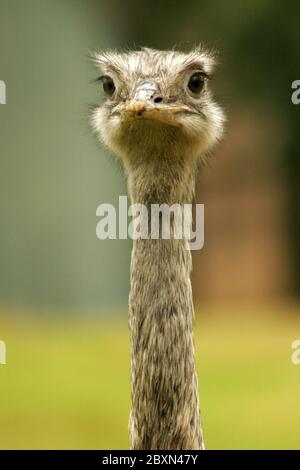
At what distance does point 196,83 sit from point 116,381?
348 centimetres

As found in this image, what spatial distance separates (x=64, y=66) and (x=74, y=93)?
0.80 ft

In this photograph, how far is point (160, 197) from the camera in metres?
1.99

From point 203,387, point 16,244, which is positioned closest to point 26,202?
point 16,244

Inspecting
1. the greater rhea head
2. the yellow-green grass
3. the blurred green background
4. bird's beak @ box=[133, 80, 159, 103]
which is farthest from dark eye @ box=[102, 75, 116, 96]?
the blurred green background

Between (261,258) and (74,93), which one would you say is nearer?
(74,93)

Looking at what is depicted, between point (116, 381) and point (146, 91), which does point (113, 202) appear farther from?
point (146, 91)

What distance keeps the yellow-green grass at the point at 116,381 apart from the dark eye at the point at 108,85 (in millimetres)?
1785

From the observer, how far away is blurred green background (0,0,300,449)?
5555 millimetres

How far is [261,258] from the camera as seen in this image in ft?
24.2

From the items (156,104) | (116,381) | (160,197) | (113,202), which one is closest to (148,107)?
(156,104)

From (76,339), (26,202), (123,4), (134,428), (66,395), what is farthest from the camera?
(123,4)

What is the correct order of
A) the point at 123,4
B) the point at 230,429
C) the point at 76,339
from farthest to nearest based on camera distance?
the point at 123,4 < the point at 76,339 < the point at 230,429

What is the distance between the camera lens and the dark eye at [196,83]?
80.2 inches

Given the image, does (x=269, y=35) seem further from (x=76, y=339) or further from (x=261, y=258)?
(x=76, y=339)
